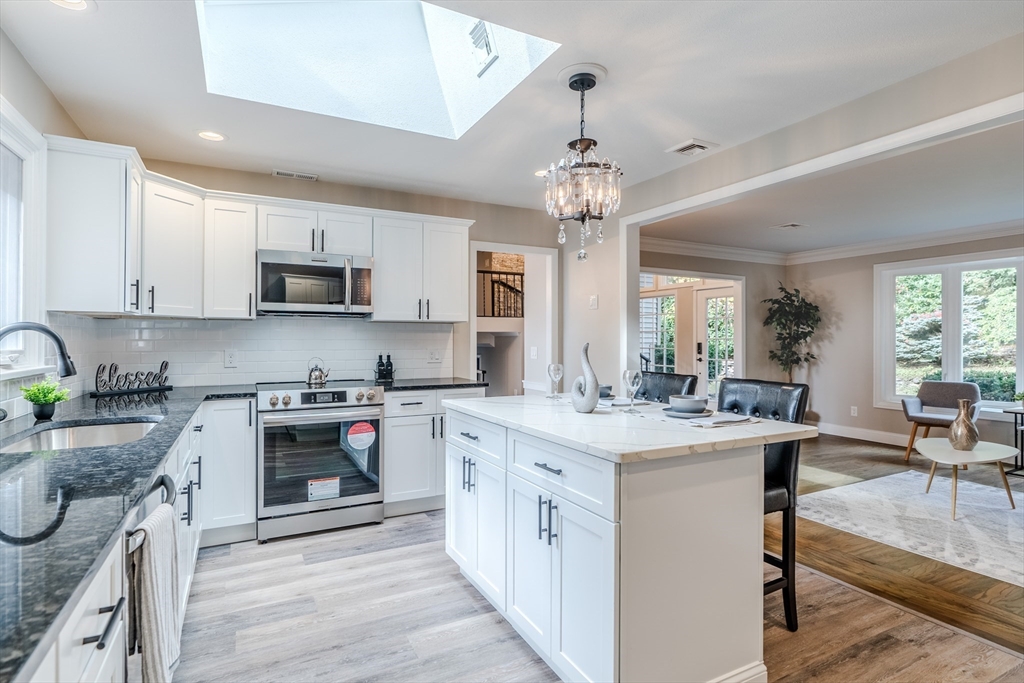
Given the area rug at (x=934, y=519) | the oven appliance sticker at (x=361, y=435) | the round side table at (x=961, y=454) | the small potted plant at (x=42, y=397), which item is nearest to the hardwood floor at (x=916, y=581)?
Result: the area rug at (x=934, y=519)

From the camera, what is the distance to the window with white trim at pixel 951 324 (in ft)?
18.7

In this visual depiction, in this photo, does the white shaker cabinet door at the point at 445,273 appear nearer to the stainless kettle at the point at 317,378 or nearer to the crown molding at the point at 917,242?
the stainless kettle at the point at 317,378

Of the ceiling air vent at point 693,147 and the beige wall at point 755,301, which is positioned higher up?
the ceiling air vent at point 693,147

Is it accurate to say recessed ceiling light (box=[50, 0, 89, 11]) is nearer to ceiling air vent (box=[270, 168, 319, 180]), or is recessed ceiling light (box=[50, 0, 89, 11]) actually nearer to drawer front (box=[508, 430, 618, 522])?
ceiling air vent (box=[270, 168, 319, 180])

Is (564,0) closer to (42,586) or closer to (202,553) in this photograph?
(42,586)

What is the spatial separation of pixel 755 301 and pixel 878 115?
5143 millimetres

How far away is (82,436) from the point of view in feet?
6.97

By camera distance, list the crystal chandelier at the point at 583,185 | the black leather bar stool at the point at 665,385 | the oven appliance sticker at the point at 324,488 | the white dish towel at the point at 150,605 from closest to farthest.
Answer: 1. the white dish towel at the point at 150,605
2. the crystal chandelier at the point at 583,185
3. the black leather bar stool at the point at 665,385
4. the oven appliance sticker at the point at 324,488

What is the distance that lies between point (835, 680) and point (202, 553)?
133 inches

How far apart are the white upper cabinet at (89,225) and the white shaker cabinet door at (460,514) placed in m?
1.98

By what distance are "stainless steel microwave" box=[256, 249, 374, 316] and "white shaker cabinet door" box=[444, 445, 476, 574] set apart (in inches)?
→ 61.2

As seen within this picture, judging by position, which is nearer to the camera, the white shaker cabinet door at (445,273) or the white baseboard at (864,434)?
the white shaker cabinet door at (445,273)

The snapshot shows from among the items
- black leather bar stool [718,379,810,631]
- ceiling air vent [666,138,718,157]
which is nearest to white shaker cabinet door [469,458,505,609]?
black leather bar stool [718,379,810,631]

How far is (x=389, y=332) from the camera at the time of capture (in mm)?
4395
